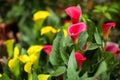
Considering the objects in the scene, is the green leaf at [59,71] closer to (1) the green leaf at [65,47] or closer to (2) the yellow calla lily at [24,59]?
(1) the green leaf at [65,47]

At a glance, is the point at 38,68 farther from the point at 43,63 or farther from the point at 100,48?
the point at 100,48

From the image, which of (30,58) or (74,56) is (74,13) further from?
(30,58)

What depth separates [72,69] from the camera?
4.75 ft

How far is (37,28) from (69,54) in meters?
0.56

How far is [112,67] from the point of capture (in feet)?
5.39

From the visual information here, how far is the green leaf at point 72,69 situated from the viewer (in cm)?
144

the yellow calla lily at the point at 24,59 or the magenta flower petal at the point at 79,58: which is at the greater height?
the magenta flower petal at the point at 79,58

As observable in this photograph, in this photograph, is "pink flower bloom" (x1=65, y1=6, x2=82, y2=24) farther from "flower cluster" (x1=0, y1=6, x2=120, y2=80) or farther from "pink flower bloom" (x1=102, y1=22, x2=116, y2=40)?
"pink flower bloom" (x1=102, y1=22, x2=116, y2=40)

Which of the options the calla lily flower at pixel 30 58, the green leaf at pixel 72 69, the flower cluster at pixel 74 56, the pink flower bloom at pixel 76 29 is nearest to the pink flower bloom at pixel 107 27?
the flower cluster at pixel 74 56

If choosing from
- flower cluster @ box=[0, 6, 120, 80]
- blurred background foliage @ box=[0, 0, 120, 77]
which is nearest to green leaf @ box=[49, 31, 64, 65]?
flower cluster @ box=[0, 6, 120, 80]

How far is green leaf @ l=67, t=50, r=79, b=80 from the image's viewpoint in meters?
1.44

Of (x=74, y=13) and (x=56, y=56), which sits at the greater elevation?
(x=74, y=13)

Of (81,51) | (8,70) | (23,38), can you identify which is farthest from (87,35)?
(23,38)

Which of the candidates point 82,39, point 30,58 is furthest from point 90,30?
point 30,58
